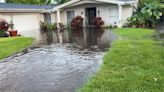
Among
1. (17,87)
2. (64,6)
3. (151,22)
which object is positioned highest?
(64,6)

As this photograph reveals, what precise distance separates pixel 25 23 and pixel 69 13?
5.36 m

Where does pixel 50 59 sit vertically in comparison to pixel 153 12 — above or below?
below

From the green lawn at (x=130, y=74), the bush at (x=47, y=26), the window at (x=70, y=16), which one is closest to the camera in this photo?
the green lawn at (x=130, y=74)

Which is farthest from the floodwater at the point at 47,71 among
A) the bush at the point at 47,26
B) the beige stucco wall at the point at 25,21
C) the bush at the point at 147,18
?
the bush at the point at 47,26

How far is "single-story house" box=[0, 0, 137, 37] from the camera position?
78.2 feet

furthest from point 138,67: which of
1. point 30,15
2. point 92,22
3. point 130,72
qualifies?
point 30,15

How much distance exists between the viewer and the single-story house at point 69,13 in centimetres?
2384

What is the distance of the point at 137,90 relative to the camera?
5320 mm

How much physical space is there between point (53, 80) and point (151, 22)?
18099 mm

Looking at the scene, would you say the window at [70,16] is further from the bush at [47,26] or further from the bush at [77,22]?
the bush at [77,22]

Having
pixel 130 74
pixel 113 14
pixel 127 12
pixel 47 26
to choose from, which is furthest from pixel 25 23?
pixel 130 74

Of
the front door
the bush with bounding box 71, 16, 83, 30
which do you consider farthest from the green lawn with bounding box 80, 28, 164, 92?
the front door

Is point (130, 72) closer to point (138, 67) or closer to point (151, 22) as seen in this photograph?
point (138, 67)

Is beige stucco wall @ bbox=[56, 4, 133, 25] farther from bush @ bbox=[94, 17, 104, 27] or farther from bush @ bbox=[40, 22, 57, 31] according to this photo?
bush @ bbox=[40, 22, 57, 31]
